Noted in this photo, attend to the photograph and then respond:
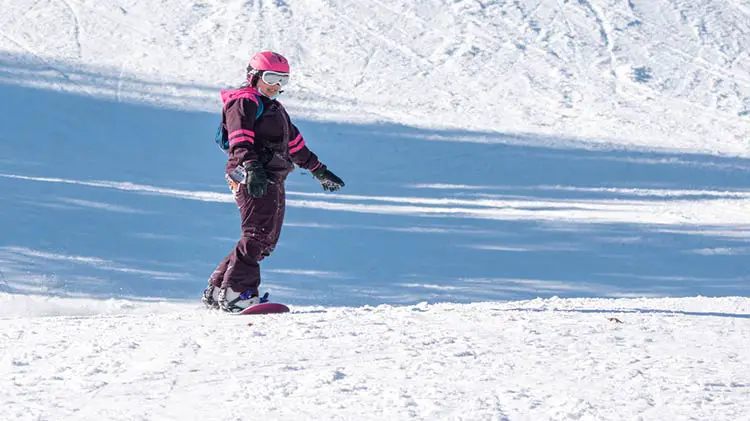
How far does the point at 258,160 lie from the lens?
16.7ft

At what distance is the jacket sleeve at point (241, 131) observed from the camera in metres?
5.06

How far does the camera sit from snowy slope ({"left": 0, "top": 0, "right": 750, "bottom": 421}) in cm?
343

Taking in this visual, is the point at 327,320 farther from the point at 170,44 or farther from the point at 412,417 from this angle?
the point at 170,44

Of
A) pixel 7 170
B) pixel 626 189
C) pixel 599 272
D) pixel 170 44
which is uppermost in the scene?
pixel 170 44

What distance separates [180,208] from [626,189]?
18.1ft

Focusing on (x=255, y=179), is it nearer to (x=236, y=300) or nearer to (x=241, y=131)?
(x=241, y=131)

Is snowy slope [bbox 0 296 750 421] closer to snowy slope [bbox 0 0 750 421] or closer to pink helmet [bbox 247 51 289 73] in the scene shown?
snowy slope [bbox 0 0 750 421]

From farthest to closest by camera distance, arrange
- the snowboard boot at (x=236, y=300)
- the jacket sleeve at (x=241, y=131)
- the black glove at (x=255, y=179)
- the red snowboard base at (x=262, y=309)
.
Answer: the snowboard boot at (x=236, y=300) < the red snowboard base at (x=262, y=309) < the jacket sleeve at (x=241, y=131) < the black glove at (x=255, y=179)

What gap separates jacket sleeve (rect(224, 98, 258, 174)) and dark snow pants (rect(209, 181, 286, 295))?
176 millimetres

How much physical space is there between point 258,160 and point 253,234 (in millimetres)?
399

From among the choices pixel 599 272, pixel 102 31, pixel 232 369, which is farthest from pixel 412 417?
pixel 102 31

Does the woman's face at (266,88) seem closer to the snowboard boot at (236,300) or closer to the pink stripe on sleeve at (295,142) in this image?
the pink stripe on sleeve at (295,142)

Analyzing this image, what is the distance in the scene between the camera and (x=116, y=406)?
119 inches

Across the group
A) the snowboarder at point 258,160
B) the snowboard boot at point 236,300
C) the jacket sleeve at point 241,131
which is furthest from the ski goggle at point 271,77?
the snowboard boot at point 236,300
